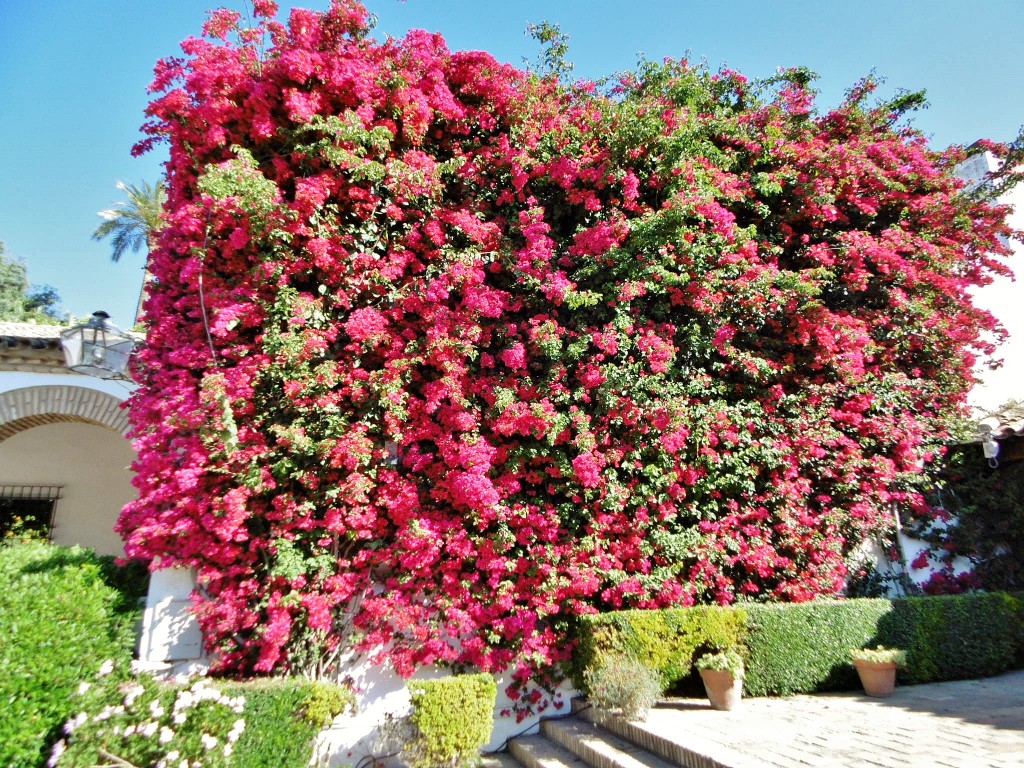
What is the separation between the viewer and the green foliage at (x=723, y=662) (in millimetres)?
5586

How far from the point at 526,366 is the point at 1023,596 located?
23.2ft

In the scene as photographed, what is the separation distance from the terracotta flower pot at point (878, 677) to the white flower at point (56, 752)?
23.8ft

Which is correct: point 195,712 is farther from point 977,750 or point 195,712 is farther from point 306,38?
point 306,38

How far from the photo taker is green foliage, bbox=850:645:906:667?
19.6 feet

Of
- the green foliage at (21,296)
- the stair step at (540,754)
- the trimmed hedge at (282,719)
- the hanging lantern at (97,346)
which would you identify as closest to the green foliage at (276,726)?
the trimmed hedge at (282,719)

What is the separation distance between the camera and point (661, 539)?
632 centimetres

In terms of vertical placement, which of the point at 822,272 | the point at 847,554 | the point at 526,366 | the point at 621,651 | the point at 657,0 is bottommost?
the point at 621,651

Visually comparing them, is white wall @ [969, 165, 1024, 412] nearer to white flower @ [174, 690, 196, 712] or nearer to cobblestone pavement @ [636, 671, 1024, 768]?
cobblestone pavement @ [636, 671, 1024, 768]

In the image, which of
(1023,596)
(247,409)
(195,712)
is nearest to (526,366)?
(247,409)

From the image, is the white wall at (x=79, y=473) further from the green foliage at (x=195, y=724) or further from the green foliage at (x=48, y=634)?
the green foliage at (x=195, y=724)

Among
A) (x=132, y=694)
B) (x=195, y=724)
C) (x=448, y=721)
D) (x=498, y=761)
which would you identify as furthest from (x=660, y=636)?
(x=132, y=694)

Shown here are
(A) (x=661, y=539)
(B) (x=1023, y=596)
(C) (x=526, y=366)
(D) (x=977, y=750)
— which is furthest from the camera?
(B) (x=1023, y=596)

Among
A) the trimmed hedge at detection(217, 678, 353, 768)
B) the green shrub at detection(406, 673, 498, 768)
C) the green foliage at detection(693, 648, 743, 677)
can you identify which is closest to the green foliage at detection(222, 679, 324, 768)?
the trimmed hedge at detection(217, 678, 353, 768)

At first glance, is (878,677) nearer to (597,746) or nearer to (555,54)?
(597,746)
